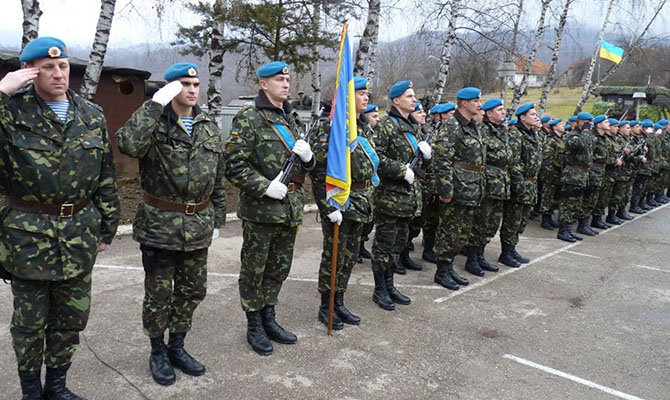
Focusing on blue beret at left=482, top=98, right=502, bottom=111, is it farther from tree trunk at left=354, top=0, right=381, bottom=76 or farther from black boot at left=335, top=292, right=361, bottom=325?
tree trunk at left=354, top=0, right=381, bottom=76

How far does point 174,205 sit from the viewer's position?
10.4ft

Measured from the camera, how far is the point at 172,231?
3104 mm

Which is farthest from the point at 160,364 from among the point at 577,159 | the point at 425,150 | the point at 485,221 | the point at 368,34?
the point at 368,34

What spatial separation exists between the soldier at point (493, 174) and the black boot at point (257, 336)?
3288 mm

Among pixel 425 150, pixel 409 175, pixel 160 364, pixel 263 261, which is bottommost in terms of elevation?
pixel 160 364

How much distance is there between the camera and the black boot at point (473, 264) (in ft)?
19.9

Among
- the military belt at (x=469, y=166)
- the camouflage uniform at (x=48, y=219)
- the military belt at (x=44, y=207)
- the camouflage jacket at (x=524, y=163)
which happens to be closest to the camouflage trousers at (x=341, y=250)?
the military belt at (x=469, y=166)

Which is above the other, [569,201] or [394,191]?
[394,191]

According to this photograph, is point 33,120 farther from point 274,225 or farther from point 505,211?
point 505,211

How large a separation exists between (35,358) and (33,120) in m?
1.32

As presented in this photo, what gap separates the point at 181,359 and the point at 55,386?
766 millimetres

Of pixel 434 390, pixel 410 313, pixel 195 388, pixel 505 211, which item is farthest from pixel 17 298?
pixel 505 211

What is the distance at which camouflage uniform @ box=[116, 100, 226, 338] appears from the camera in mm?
3088

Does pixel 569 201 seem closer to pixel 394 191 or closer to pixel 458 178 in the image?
pixel 458 178
